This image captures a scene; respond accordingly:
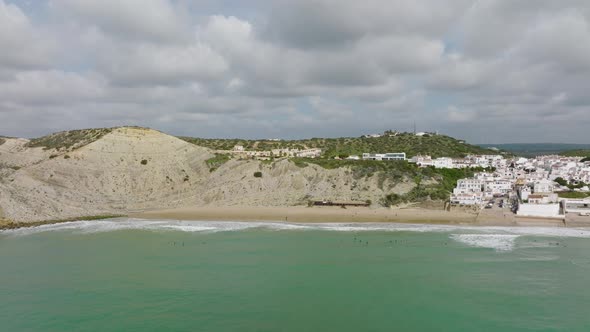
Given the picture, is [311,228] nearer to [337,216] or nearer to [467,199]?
[337,216]

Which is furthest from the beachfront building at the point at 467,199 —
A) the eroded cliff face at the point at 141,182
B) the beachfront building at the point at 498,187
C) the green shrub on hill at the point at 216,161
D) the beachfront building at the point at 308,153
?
the beachfront building at the point at 308,153

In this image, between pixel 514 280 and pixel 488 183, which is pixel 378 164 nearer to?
pixel 488 183

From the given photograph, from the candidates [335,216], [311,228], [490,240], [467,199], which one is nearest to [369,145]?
[467,199]

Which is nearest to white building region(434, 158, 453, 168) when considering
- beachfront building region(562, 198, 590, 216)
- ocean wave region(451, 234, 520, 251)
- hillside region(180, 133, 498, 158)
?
hillside region(180, 133, 498, 158)

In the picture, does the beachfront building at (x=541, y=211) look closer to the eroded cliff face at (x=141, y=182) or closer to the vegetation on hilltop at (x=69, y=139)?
the eroded cliff face at (x=141, y=182)

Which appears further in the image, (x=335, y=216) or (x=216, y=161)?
(x=216, y=161)

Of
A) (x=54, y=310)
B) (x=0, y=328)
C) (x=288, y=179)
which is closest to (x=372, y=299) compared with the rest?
(x=54, y=310)
